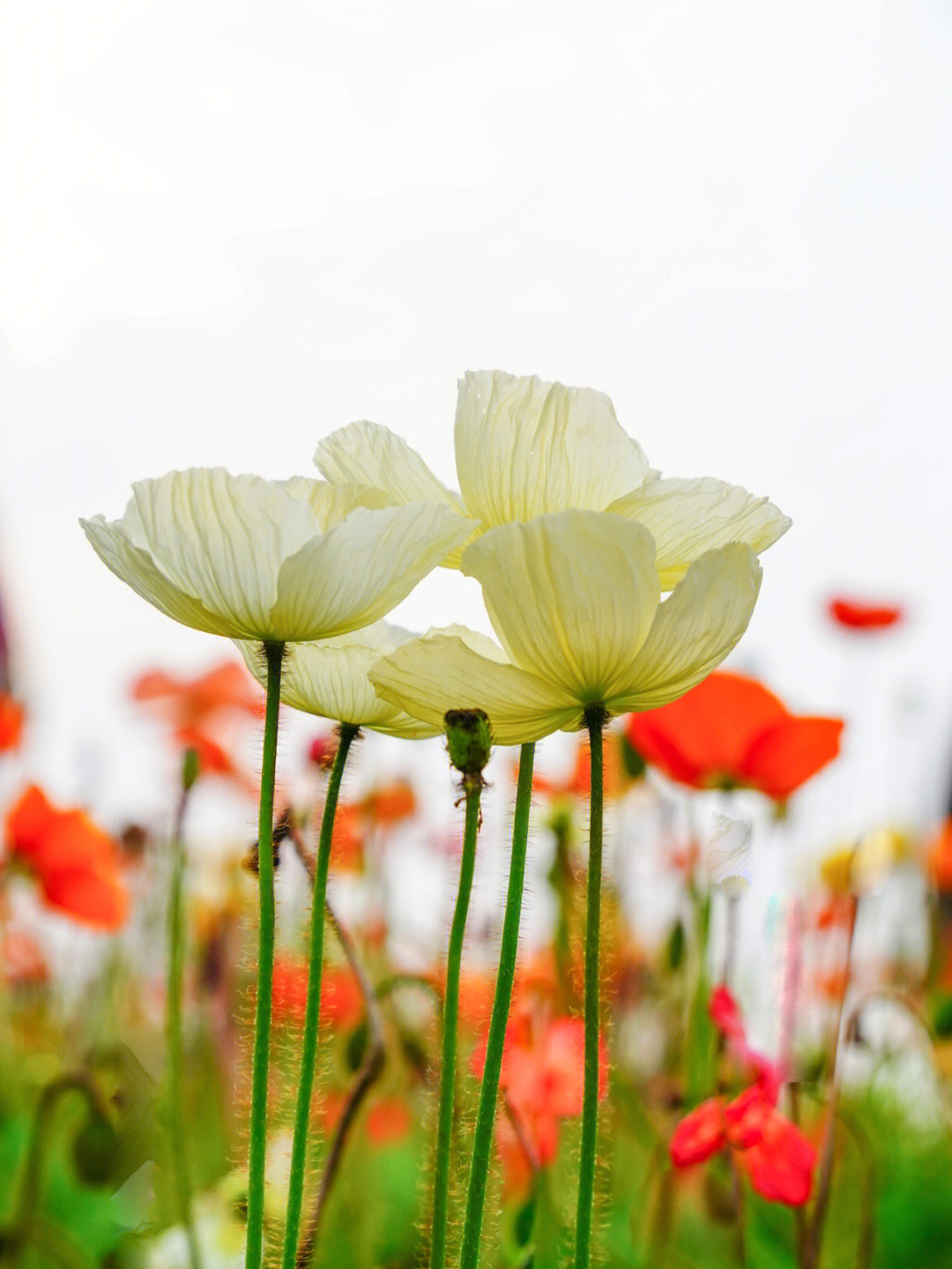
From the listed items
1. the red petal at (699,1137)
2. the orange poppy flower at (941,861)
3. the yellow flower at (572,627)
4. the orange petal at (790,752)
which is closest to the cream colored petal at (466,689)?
the yellow flower at (572,627)

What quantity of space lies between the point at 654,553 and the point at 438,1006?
17 cm

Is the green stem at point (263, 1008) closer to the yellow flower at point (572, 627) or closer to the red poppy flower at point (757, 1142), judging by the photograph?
the yellow flower at point (572, 627)

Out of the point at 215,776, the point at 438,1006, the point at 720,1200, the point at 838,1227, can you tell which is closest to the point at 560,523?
the point at 438,1006

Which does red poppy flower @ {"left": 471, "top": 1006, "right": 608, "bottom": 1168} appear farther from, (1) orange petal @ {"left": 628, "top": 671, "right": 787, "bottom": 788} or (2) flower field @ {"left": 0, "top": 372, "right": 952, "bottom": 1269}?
(1) orange petal @ {"left": 628, "top": 671, "right": 787, "bottom": 788}

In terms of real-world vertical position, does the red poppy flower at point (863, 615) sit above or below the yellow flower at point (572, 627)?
above

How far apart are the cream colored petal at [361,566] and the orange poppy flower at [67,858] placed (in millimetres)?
553

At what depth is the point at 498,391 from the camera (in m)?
0.28

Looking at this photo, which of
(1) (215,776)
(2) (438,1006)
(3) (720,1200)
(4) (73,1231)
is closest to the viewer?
(2) (438,1006)

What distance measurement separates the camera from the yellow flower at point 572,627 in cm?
25

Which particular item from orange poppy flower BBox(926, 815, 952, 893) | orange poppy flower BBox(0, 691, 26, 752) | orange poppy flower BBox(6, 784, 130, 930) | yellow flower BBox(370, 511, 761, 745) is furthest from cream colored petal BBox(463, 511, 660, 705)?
orange poppy flower BBox(926, 815, 952, 893)

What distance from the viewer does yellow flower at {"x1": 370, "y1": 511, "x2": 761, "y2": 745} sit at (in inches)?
9.8

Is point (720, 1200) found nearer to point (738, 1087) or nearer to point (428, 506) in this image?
point (738, 1087)

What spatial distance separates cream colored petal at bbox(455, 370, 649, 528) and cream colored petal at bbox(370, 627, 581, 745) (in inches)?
1.7

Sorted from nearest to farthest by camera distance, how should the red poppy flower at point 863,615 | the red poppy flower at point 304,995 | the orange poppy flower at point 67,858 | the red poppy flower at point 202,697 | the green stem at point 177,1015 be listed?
the red poppy flower at point 304,995 < the green stem at point 177,1015 < the orange poppy flower at point 67,858 < the red poppy flower at point 202,697 < the red poppy flower at point 863,615
